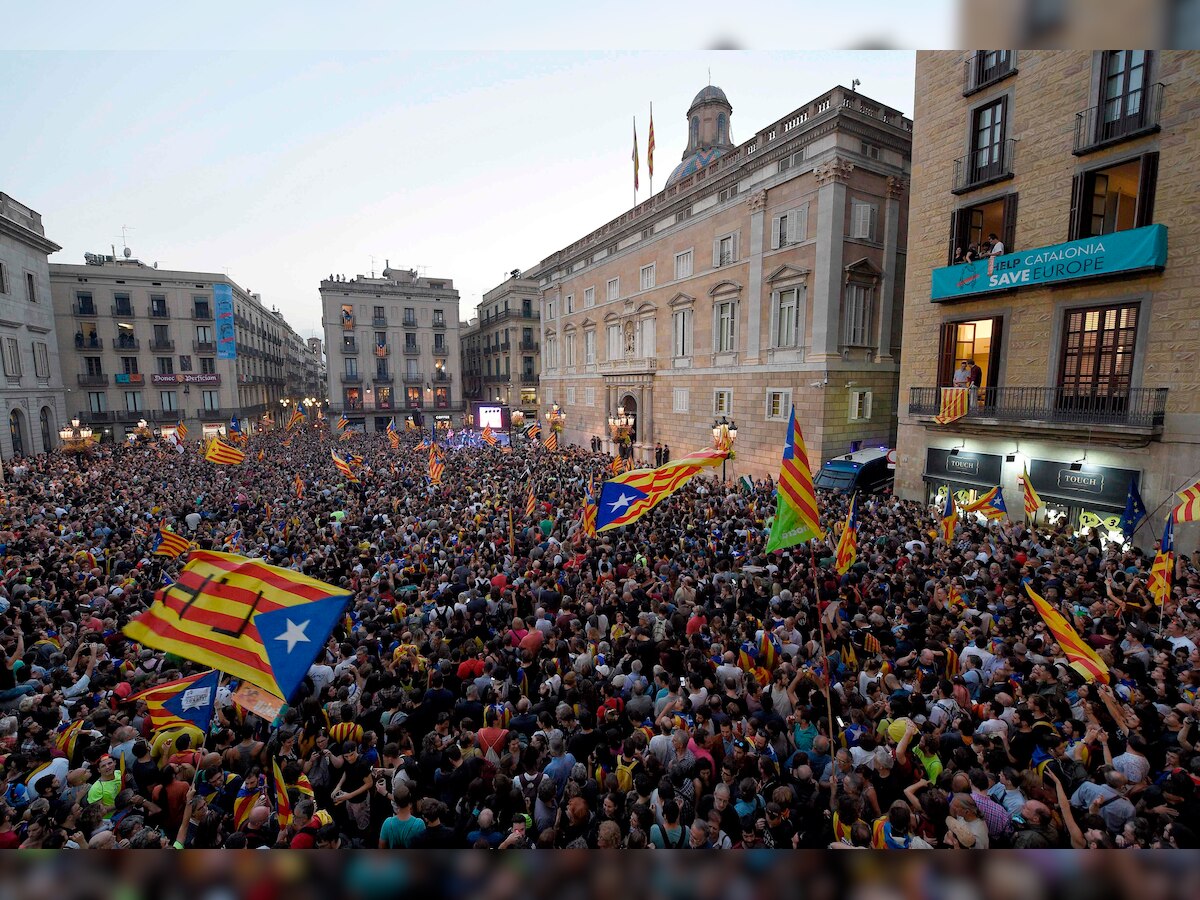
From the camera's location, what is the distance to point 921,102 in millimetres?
18500

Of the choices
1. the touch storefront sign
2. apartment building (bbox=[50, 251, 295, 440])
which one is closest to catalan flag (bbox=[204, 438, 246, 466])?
the touch storefront sign

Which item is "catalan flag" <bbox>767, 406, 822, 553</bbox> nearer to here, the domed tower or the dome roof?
the domed tower

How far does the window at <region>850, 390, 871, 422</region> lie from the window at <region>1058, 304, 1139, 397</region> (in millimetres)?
7570

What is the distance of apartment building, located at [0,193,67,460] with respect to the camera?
31.9 m

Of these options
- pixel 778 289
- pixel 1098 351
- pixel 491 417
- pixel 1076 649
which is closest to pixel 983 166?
pixel 1098 351

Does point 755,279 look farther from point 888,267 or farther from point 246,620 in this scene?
point 246,620

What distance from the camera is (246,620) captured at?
17.2 ft

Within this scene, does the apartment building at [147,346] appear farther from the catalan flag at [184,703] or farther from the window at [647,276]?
the catalan flag at [184,703]

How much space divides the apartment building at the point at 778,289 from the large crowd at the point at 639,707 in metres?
11.0

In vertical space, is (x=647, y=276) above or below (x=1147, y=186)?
above

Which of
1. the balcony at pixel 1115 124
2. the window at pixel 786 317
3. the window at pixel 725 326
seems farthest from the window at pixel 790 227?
the balcony at pixel 1115 124

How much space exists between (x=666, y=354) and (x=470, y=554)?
2086 centimetres

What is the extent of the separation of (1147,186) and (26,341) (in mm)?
→ 50675

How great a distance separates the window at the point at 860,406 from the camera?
22781 millimetres
